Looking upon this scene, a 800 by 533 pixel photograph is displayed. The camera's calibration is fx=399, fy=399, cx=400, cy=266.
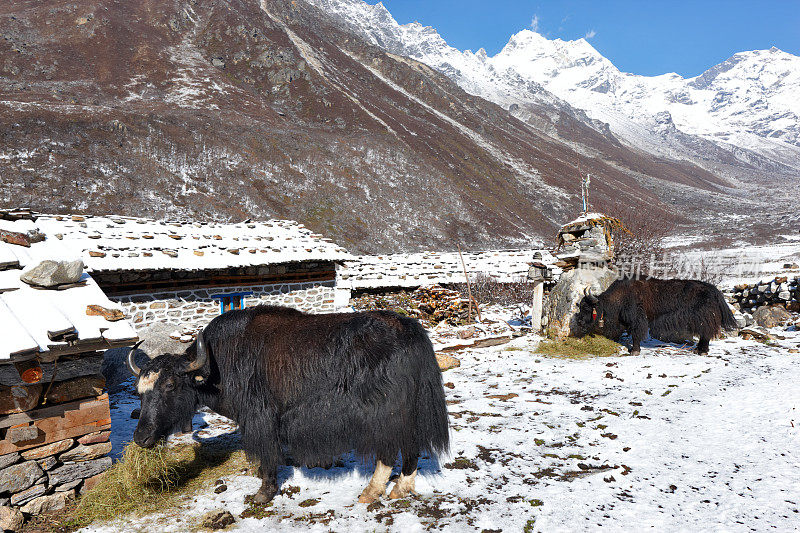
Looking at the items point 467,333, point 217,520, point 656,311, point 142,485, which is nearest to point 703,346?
point 656,311

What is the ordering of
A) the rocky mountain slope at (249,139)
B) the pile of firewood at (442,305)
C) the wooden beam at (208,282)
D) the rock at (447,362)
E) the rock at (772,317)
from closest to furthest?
the wooden beam at (208,282)
the rock at (447,362)
the rock at (772,317)
the pile of firewood at (442,305)
the rocky mountain slope at (249,139)

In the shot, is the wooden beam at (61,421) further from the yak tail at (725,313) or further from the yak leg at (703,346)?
the yak tail at (725,313)

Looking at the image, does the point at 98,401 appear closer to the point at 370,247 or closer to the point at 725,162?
the point at 370,247

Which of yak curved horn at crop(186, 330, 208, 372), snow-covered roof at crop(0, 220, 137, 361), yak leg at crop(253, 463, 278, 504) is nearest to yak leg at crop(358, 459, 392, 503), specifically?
yak leg at crop(253, 463, 278, 504)

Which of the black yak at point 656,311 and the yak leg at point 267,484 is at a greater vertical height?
the black yak at point 656,311

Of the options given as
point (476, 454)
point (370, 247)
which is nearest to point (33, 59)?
point (370, 247)

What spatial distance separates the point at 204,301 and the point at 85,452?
5.98m

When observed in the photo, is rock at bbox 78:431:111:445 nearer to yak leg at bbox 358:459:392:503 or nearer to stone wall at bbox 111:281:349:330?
yak leg at bbox 358:459:392:503

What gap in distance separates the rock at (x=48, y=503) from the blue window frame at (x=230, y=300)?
632cm

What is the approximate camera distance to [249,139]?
37.9 meters

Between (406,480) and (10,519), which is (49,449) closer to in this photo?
(10,519)

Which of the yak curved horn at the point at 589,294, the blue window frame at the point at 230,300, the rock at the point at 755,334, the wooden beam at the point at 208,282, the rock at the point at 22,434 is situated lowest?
the rock at the point at 22,434

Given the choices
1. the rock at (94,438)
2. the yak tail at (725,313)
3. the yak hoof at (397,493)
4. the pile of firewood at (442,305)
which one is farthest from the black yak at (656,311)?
the rock at (94,438)

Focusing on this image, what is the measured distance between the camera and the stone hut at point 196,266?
28.9 ft
